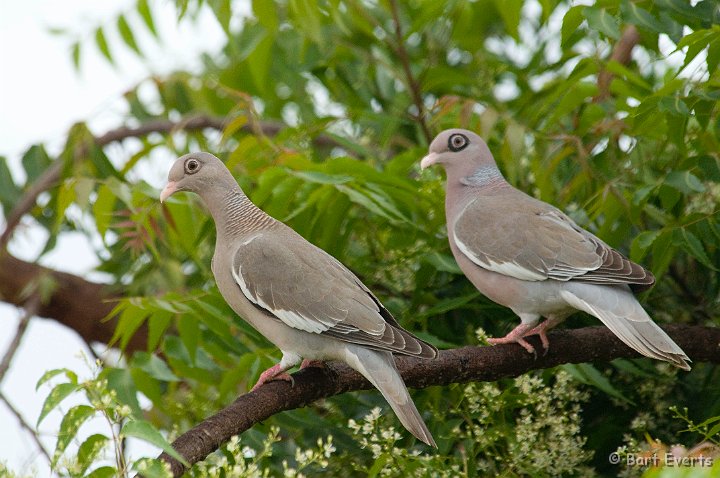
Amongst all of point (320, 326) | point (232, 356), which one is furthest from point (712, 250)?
Result: point (232, 356)

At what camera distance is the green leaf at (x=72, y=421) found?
2.18 meters

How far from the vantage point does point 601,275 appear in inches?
121

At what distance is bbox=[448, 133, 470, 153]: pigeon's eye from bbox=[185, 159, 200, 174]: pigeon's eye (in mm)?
952

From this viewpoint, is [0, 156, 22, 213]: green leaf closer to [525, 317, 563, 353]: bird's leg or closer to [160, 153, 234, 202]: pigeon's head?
[160, 153, 234, 202]: pigeon's head

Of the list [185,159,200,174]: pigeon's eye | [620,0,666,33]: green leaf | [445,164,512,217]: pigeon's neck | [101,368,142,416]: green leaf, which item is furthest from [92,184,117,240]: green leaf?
[620,0,666,33]: green leaf

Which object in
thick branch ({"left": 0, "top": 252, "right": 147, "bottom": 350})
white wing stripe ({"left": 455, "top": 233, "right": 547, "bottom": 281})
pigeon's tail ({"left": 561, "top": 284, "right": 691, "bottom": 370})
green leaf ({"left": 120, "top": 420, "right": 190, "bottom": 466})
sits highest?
green leaf ({"left": 120, "top": 420, "right": 190, "bottom": 466})

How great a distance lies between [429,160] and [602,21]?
80 cm

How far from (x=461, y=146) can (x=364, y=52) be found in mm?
879

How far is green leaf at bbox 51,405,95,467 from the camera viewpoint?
7.14ft

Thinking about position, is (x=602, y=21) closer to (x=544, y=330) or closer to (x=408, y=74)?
(x=544, y=330)

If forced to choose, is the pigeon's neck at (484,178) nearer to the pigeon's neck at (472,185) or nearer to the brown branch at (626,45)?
the pigeon's neck at (472,185)

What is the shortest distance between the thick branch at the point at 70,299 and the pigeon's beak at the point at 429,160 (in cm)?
212

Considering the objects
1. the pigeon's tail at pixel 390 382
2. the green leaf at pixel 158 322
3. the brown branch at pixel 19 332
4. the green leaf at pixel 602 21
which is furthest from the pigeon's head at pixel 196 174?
the brown branch at pixel 19 332

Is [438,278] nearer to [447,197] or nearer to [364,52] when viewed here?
→ [447,197]
